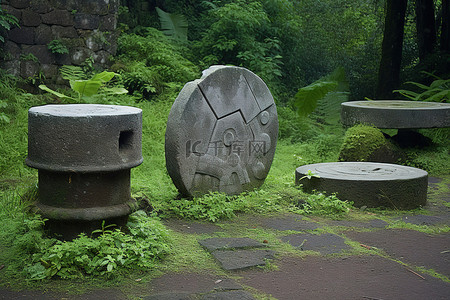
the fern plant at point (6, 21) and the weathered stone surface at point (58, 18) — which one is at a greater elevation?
the weathered stone surface at point (58, 18)

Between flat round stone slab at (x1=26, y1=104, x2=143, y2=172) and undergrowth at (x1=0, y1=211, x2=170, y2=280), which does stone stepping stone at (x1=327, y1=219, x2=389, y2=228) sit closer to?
undergrowth at (x1=0, y1=211, x2=170, y2=280)

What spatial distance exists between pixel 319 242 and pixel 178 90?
6.20 metres

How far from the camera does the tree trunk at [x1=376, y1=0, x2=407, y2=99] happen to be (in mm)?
10469

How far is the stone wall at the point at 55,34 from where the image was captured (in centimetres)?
918

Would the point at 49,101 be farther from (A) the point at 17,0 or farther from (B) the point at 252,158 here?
(B) the point at 252,158

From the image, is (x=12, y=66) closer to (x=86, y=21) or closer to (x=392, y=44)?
(x=86, y=21)

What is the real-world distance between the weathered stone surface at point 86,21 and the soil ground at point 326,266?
20.2ft

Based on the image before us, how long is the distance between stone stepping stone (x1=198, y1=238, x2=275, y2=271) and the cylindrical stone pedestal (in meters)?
0.75

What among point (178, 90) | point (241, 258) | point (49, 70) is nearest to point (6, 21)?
point (49, 70)

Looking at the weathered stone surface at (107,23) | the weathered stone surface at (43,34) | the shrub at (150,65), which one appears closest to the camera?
the weathered stone surface at (43,34)

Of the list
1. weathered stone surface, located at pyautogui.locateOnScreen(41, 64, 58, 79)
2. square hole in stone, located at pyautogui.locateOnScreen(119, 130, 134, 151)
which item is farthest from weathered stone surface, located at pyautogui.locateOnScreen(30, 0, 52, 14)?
square hole in stone, located at pyautogui.locateOnScreen(119, 130, 134, 151)

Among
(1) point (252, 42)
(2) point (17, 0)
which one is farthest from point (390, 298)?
(1) point (252, 42)

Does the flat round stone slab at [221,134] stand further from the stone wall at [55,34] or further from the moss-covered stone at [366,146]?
the stone wall at [55,34]

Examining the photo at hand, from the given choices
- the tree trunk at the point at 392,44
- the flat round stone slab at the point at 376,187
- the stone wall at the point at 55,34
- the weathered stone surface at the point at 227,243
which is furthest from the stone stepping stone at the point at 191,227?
the tree trunk at the point at 392,44
